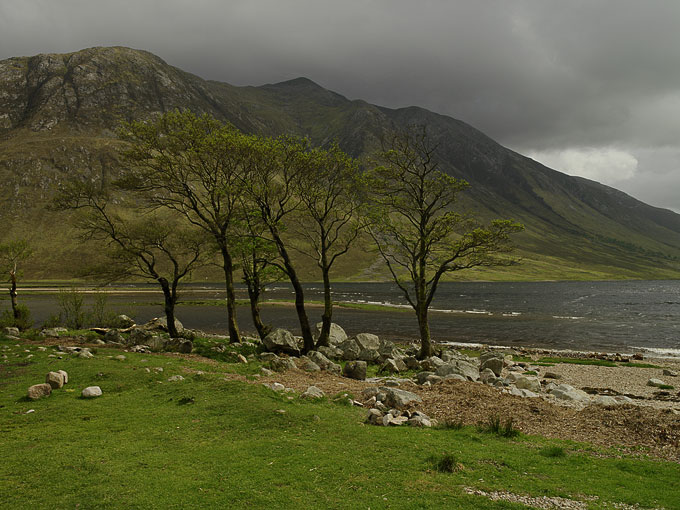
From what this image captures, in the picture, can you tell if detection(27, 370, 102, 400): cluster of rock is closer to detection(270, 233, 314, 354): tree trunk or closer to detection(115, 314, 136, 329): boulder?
detection(270, 233, 314, 354): tree trunk

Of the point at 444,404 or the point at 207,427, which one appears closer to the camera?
the point at 207,427

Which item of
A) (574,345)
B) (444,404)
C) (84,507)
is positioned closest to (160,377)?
(84,507)

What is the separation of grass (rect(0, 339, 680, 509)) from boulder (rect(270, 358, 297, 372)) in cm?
830

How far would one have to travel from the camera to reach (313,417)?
14.3m

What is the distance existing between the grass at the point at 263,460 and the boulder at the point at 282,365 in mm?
8296

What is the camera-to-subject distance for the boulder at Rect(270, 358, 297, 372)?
82.1 ft

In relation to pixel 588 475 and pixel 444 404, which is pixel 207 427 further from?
pixel 588 475

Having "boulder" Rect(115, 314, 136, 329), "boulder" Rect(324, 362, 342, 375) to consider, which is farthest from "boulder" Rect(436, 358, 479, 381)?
"boulder" Rect(115, 314, 136, 329)

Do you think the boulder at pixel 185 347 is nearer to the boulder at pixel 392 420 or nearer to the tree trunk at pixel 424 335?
the tree trunk at pixel 424 335

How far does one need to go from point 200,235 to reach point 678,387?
4316cm

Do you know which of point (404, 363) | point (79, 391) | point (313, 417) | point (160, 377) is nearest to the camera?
point (313, 417)

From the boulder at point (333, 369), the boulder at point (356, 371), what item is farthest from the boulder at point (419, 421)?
the boulder at point (333, 369)

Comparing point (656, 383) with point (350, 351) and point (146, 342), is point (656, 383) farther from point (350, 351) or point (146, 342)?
point (146, 342)

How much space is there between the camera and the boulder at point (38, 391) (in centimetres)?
1550
